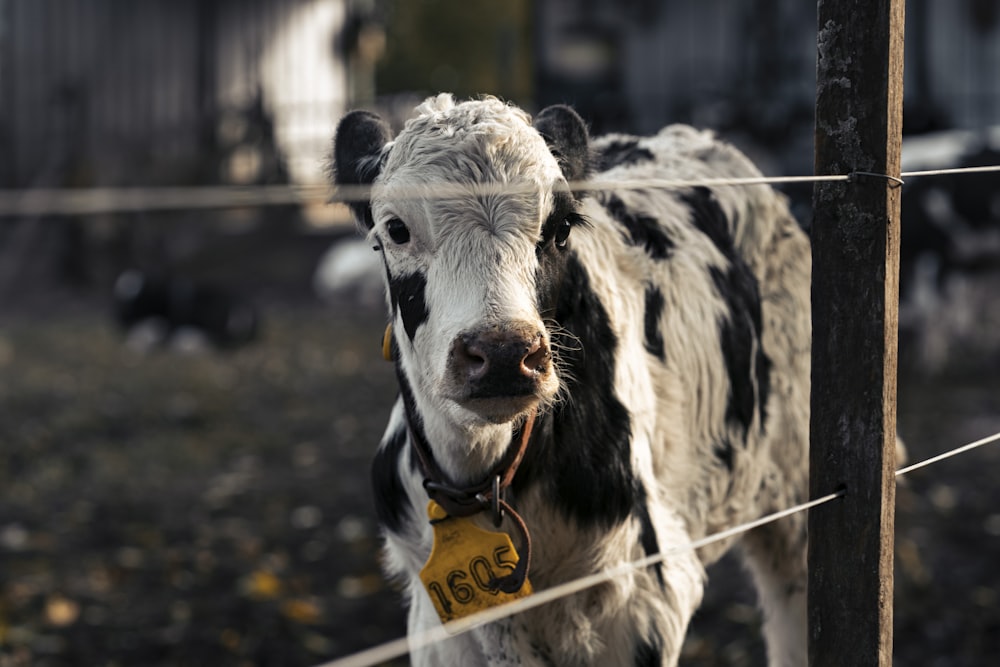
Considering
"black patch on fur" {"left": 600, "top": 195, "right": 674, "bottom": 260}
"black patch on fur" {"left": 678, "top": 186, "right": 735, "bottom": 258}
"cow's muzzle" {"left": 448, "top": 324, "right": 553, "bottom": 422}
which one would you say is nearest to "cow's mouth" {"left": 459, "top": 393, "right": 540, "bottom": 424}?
"cow's muzzle" {"left": 448, "top": 324, "right": 553, "bottom": 422}

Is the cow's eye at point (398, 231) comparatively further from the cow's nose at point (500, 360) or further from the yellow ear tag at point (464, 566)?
the yellow ear tag at point (464, 566)

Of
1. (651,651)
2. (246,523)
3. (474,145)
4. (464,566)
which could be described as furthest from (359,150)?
(246,523)

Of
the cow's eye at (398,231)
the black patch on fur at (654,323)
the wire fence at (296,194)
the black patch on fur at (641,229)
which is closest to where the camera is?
the wire fence at (296,194)

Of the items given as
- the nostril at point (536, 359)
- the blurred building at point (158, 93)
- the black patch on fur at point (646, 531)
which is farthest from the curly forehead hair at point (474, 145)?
the blurred building at point (158, 93)

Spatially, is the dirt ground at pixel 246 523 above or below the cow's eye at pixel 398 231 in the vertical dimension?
below

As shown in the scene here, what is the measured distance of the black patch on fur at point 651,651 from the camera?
2.68m

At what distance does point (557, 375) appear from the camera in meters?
2.57

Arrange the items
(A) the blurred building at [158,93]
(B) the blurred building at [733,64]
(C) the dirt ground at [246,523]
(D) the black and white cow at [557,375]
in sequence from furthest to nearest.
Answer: (A) the blurred building at [158,93] < (B) the blurred building at [733,64] < (C) the dirt ground at [246,523] < (D) the black and white cow at [557,375]

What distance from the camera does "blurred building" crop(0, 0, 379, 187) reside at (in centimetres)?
1623

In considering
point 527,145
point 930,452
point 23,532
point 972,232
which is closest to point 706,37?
point 972,232

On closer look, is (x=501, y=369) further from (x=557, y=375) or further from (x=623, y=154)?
(x=623, y=154)

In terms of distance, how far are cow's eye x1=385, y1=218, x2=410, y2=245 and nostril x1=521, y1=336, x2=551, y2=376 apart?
0.46 meters

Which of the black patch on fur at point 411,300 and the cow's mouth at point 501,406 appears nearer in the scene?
the cow's mouth at point 501,406

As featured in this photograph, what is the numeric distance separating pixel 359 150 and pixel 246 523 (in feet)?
10.9
